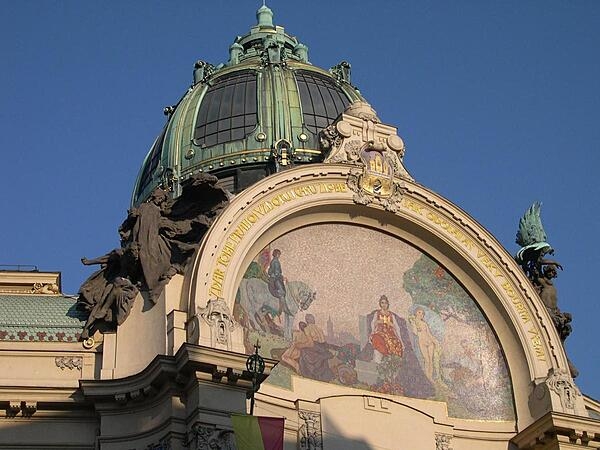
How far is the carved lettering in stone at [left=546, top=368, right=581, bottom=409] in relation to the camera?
21484 millimetres

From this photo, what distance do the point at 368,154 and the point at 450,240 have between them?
201 centimetres

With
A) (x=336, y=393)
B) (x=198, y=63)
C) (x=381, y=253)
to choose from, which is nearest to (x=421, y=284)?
(x=381, y=253)

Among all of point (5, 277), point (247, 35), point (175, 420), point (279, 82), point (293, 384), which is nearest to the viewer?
point (175, 420)

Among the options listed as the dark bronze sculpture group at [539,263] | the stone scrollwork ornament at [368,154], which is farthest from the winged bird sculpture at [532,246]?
the stone scrollwork ornament at [368,154]

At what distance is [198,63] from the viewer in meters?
28.6

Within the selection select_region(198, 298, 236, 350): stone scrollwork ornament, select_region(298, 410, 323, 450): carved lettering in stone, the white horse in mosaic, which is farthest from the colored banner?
the white horse in mosaic

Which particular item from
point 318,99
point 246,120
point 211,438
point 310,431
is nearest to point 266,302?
point 310,431

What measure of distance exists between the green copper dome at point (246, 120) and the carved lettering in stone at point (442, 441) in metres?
6.64

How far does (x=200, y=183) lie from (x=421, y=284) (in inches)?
171

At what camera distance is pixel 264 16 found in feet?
102

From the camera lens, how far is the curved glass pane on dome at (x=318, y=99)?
27.1m

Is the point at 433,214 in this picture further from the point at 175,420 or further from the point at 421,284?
the point at 175,420

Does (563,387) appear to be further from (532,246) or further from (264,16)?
(264,16)

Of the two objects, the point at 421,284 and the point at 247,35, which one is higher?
the point at 247,35
